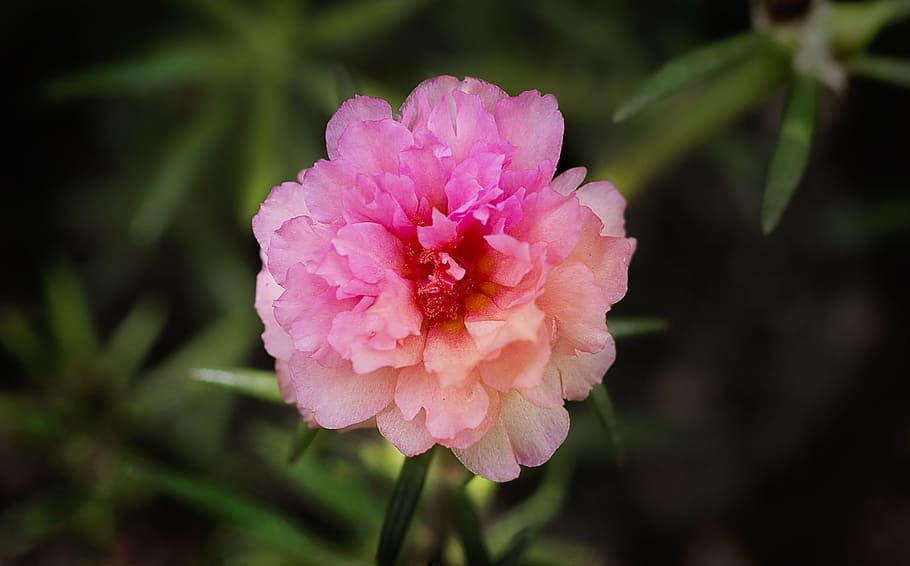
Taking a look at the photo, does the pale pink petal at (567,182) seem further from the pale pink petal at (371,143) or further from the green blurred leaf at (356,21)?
the green blurred leaf at (356,21)

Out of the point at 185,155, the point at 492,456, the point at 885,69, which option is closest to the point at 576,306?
the point at 492,456

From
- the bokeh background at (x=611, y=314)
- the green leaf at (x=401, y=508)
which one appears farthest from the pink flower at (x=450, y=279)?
the bokeh background at (x=611, y=314)

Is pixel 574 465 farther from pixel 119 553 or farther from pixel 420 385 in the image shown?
pixel 420 385

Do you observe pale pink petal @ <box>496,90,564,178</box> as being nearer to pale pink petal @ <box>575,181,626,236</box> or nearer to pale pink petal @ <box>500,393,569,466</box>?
pale pink petal @ <box>575,181,626,236</box>

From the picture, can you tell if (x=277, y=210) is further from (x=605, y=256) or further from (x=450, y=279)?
(x=605, y=256)

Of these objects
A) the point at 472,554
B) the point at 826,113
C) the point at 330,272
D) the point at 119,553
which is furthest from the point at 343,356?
the point at 826,113
